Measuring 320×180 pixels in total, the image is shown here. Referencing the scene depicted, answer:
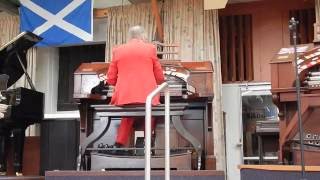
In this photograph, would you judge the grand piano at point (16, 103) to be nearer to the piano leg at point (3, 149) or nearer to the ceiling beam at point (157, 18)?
the piano leg at point (3, 149)

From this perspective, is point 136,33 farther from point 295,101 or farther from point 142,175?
point 295,101

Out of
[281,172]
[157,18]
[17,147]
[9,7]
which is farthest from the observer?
[9,7]

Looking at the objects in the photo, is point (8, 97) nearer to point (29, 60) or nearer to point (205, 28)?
point (29, 60)

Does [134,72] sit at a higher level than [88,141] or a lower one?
higher

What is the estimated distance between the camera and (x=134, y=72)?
440cm

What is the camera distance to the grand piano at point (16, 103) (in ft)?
19.2

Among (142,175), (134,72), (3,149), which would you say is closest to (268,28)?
(134,72)

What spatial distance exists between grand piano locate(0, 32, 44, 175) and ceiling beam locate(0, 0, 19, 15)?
6.62ft

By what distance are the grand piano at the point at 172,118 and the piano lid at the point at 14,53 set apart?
109 centimetres

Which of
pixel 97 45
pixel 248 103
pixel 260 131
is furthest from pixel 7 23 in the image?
pixel 260 131

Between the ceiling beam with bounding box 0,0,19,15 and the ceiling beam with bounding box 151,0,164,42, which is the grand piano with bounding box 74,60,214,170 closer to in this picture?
the ceiling beam with bounding box 151,0,164,42

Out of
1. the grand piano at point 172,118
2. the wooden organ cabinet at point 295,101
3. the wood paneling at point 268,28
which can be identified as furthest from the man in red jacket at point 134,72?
the wood paneling at point 268,28

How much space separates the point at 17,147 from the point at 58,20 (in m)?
2.57

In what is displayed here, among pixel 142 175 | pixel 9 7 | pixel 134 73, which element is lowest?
pixel 142 175
